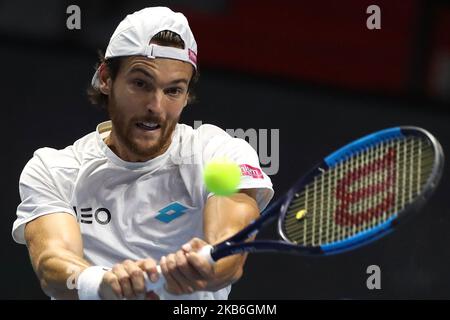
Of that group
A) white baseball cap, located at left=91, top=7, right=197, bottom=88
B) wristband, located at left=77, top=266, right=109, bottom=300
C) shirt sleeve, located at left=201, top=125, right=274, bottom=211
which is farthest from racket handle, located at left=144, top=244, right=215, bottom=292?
white baseball cap, located at left=91, top=7, right=197, bottom=88

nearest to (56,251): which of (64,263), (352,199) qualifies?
(64,263)

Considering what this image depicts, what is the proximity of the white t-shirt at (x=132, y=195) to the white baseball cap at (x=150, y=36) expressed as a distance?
30 centimetres

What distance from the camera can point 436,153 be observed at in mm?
3104

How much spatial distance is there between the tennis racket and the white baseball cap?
68cm

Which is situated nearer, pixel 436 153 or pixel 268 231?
pixel 436 153

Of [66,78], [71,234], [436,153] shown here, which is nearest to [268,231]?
[66,78]

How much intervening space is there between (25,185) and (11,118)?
3.15 feet

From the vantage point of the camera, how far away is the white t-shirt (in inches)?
155

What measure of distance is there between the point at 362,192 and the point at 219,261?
0.48 m

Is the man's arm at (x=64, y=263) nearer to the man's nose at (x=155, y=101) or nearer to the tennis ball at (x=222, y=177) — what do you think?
the tennis ball at (x=222, y=177)

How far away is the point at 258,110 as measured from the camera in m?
5.04

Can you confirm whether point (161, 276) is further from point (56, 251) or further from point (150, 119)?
point (150, 119)
